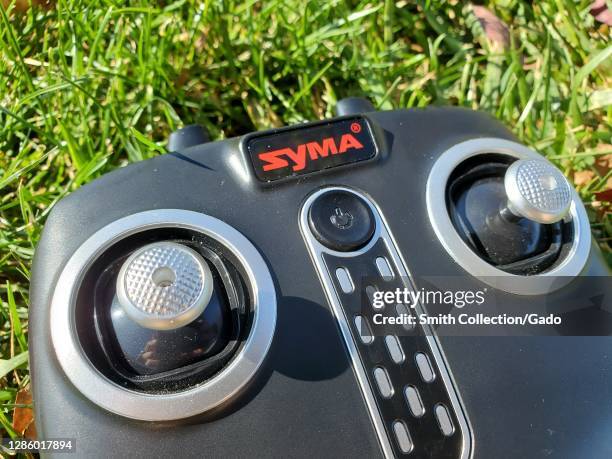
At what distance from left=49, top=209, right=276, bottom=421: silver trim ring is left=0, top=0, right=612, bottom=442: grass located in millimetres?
308

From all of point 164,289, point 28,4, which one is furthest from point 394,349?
point 28,4

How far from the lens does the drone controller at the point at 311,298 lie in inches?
28.0

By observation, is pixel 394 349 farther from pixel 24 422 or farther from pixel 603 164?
pixel 603 164

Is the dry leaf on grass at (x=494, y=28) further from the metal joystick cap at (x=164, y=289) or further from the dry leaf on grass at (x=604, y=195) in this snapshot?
the metal joystick cap at (x=164, y=289)

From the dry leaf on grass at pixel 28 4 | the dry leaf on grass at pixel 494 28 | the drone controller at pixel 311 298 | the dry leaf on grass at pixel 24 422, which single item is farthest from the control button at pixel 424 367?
the dry leaf on grass at pixel 28 4

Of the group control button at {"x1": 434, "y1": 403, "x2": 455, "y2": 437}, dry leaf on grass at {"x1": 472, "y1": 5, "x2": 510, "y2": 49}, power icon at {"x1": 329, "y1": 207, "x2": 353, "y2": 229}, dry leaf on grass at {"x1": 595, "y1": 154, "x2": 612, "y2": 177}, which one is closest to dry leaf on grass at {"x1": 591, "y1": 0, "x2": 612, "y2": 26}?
dry leaf on grass at {"x1": 472, "y1": 5, "x2": 510, "y2": 49}

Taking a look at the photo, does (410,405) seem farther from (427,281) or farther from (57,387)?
(57,387)

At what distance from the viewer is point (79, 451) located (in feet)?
2.29

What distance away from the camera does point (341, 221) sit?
0.83m

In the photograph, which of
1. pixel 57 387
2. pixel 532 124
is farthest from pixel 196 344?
pixel 532 124

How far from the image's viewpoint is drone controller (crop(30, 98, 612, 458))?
0.71 m

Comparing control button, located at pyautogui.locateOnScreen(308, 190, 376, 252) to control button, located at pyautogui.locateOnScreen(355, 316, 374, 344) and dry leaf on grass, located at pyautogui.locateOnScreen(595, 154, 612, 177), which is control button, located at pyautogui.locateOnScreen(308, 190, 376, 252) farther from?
dry leaf on grass, located at pyautogui.locateOnScreen(595, 154, 612, 177)

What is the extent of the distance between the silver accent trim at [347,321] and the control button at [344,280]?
1 cm

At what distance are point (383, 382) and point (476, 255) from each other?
0.67ft
